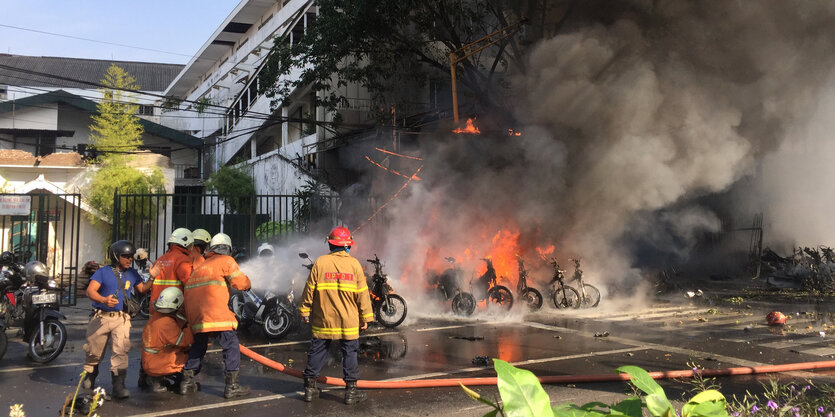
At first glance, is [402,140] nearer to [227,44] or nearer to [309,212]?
[309,212]

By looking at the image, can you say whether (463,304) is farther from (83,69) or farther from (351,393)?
(83,69)

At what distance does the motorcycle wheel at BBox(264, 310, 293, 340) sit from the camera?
9.20m

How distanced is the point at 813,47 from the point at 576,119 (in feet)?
17.8

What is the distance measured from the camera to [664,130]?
1462cm

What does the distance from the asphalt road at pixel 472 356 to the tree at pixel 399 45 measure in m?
9.77

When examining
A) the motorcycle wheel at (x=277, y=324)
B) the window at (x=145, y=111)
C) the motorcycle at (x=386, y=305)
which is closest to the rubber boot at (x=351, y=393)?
the motorcycle wheel at (x=277, y=324)

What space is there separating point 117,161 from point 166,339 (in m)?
19.1

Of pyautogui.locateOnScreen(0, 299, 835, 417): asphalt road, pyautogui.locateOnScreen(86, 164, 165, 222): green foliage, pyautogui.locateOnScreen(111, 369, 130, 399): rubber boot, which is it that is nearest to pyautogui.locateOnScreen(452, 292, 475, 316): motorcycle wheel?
pyautogui.locateOnScreen(0, 299, 835, 417): asphalt road

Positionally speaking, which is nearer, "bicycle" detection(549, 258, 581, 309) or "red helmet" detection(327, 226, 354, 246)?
"red helmet" detection(327, 226, 354, 246)

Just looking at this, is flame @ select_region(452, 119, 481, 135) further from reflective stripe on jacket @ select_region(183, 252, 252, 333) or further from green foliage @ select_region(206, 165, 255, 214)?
green foliage @ select_region(206, 165, 255, 214)

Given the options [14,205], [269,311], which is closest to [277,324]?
[269,311]

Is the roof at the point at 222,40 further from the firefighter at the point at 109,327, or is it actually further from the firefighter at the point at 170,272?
the firefighter at the point at 109,327

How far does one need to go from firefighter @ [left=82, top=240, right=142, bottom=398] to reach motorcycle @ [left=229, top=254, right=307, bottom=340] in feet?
10.8

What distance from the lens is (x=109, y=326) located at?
5.87m
